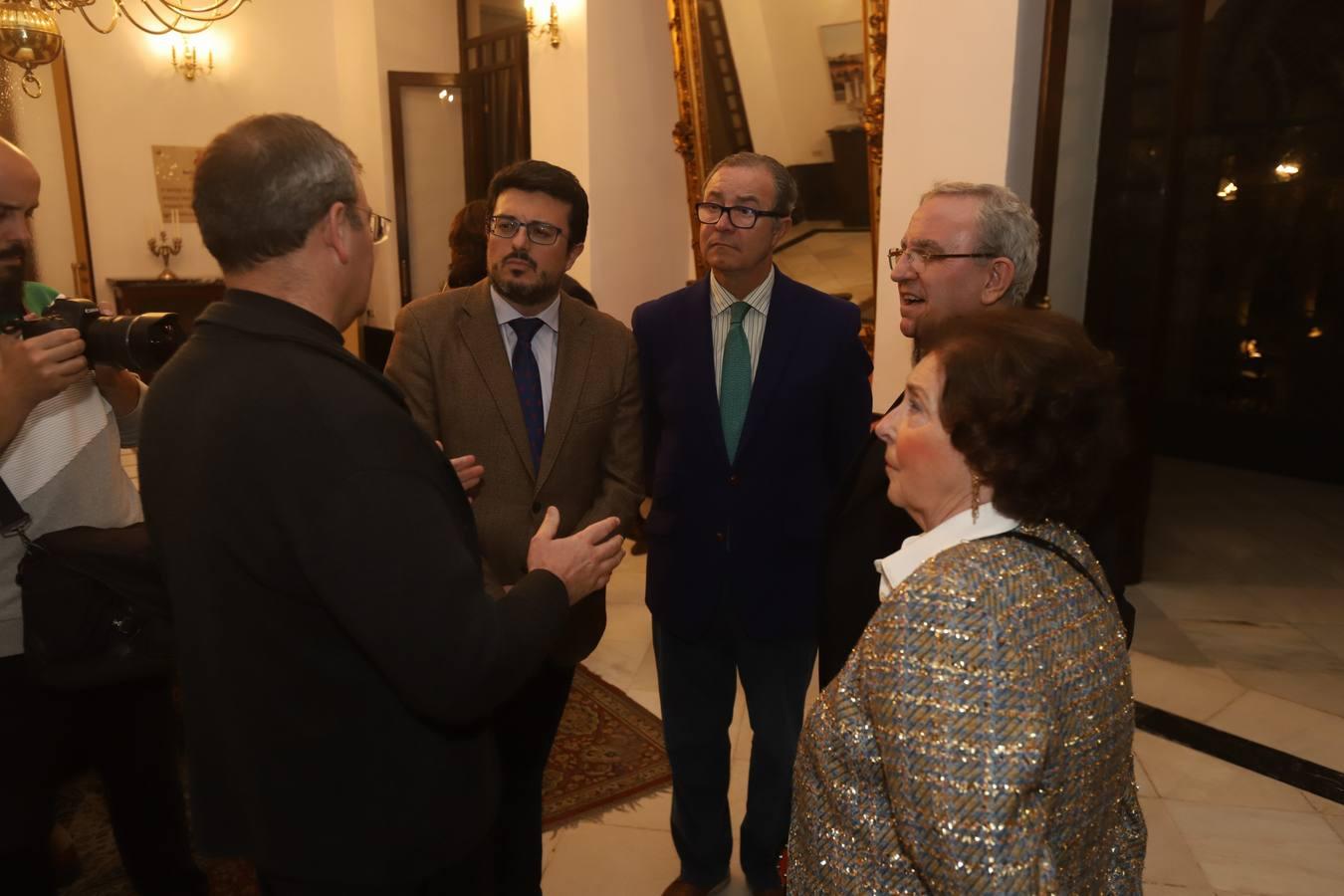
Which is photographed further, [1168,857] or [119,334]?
[1168,857]

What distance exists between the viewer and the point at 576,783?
310 cm

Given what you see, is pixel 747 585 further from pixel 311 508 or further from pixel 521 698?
pixel 311 508

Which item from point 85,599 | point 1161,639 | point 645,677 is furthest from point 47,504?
point 1161,639

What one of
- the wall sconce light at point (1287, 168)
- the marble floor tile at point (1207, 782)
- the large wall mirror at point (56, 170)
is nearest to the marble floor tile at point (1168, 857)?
the marble floor tile at point (1207, 782)

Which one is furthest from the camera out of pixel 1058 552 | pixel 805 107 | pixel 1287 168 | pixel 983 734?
pixel 1287 168

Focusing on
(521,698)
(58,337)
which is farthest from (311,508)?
(521,698)

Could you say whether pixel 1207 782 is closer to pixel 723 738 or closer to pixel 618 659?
pixel 723 738

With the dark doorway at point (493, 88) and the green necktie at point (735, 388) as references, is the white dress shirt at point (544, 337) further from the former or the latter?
the dark doorway at point (493, 88)

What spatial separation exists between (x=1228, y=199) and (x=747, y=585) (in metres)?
6.57

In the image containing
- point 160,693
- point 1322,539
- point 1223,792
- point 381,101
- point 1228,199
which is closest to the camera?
point 160,693

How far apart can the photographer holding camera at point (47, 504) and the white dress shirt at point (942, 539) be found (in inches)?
57.0

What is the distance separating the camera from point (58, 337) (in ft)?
5.42

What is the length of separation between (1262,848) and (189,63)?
8.48 m

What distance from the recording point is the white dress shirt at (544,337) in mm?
2064
